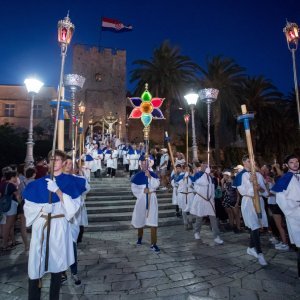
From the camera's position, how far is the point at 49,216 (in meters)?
3.51

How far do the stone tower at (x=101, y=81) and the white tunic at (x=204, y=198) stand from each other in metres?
32.6

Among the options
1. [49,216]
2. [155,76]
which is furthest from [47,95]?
[49,216]

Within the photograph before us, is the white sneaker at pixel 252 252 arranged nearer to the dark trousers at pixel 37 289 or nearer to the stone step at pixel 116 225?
the stone step at pixel 116 225

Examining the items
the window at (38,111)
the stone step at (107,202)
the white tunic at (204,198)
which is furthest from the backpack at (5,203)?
the window at (38,111)

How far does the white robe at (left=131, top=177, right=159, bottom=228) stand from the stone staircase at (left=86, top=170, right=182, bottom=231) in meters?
2.09

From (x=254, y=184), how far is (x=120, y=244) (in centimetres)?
370

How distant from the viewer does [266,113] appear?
1049 inches

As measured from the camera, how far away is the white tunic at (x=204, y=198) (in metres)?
7.48

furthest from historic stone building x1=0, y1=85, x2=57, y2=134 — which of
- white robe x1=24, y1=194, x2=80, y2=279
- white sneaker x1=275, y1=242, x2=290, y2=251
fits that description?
white robe x1=24, y1=194, x2=80, y2=279

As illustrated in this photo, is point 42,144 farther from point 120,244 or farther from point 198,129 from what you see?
point 120,244

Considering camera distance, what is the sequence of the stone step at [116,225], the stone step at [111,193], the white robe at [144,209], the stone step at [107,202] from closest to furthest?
1. the white robe at [144,209]
2. the stone step at [116,225]
3. the stone step at [107,202]
4. the stone step at [111,193]

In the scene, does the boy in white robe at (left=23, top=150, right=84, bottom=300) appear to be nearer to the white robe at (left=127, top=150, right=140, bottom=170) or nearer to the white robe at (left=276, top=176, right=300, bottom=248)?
the white robe at (left=276, top=176, right=300, bottom=248)

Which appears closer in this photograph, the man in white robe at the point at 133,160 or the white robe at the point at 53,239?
the white robe at the point at 53,239

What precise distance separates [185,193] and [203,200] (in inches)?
61.9
